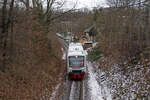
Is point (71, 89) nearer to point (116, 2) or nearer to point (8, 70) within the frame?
point (8, 70)

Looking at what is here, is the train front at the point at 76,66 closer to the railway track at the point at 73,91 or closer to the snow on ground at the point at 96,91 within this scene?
the railway track at the point at 73,91

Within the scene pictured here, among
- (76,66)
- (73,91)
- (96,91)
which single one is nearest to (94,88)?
(96,91)

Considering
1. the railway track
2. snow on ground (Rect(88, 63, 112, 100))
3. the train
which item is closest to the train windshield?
the train

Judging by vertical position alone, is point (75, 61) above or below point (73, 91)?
above

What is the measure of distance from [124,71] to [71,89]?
444 cm

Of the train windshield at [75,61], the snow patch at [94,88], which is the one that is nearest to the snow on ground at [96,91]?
the snow patch at [94,88]

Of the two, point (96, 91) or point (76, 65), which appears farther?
point (76, 65)

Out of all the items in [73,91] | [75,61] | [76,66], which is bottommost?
[73,91]

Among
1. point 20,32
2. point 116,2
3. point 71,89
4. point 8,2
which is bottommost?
point 71,89

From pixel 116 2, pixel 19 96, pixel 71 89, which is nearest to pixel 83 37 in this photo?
pixel 116 2

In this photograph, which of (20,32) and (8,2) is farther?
(20,32)

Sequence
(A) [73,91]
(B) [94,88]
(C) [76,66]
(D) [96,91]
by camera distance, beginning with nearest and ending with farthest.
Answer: (D) [96,91] → (A) [73,91] → (B) [94,88] → (C) [76,66]

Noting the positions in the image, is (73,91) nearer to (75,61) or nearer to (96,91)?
(96,91)

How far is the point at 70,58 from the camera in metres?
15.5
